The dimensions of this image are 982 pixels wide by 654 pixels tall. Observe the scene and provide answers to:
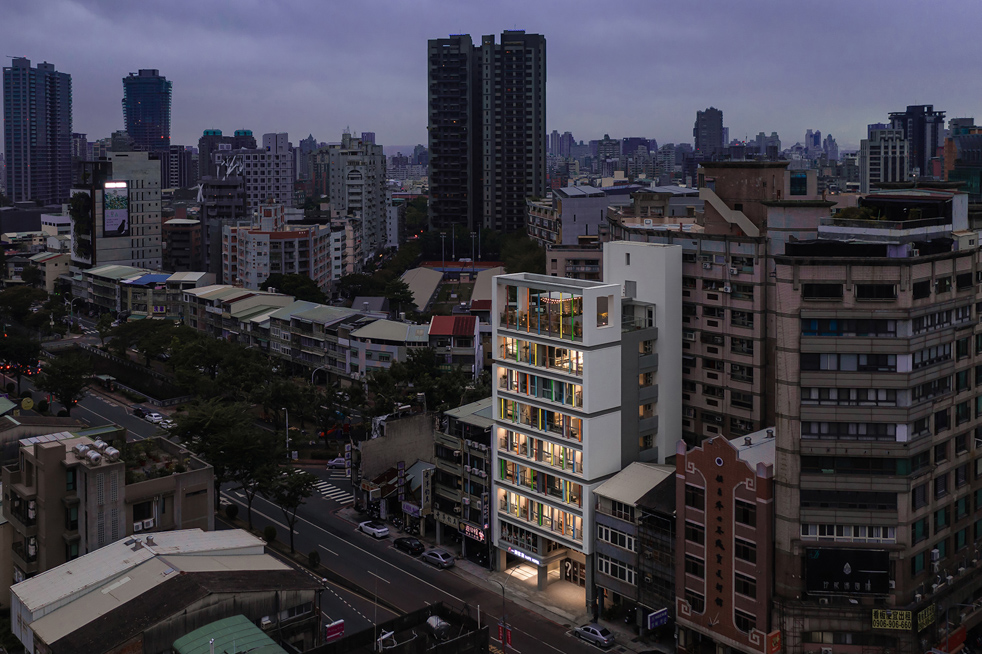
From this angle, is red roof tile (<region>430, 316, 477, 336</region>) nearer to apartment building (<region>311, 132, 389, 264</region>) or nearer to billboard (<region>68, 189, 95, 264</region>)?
billboard (<region>68, 189, 95, 264</region>)

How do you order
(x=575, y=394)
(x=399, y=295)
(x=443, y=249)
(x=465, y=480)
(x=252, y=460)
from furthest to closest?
(x=443, y=249) → (x=399, y=295) → (x=252, y=460) → (x=465, y=480) → (x=575, y=394)

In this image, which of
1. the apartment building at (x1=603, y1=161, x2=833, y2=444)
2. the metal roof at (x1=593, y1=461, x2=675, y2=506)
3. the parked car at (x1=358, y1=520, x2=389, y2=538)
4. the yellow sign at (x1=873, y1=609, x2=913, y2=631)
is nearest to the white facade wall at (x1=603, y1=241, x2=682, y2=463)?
the apartment building at (x1=603, y1=161, x2=833, y2=444)

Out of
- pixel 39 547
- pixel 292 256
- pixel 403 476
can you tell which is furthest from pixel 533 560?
pixel 292 256

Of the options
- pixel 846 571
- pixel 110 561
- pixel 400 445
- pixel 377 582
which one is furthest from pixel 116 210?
pixel 846 571

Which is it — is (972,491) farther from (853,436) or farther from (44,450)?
(44,450)

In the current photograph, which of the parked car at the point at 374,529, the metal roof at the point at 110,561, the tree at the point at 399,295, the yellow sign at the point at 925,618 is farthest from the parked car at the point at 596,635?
the tree at the point at 399,295

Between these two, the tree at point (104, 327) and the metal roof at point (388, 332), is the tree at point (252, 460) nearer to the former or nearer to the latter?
the metal roof at point (388, 332)

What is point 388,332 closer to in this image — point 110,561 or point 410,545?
point 410,545
